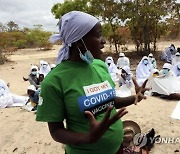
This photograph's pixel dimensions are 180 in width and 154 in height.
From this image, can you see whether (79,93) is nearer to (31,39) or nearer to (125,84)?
(125,84)

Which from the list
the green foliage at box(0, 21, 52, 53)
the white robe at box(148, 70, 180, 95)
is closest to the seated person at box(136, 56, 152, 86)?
the white robe at box(148, 70, 180, 95)

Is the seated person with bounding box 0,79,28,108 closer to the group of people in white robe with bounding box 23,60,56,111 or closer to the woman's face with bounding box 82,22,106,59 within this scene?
the group of people in white robe with bounding box 23,60,56,111

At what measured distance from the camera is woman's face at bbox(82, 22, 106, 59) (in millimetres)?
1537

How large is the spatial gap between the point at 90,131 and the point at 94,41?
1.73ft

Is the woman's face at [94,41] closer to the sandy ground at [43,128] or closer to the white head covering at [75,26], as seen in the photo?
the white head covering at [75,26]

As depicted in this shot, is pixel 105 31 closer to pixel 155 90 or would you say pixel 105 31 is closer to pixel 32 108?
pixel 155 90

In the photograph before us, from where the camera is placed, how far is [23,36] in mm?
32656

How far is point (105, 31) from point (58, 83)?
16.2m

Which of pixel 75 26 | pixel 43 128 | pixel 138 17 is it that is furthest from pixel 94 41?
pixel 138 17

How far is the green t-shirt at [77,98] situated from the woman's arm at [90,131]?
6 centimetres

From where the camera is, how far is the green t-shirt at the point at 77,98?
4.75 ft

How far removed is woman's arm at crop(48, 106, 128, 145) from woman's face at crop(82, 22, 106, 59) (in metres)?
0.41

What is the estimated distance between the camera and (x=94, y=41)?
5.06 feet

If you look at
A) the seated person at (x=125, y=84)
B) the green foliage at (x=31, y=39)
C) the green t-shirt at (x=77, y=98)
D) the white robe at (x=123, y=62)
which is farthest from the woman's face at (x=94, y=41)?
the green foliage at (x=31, y=39)
